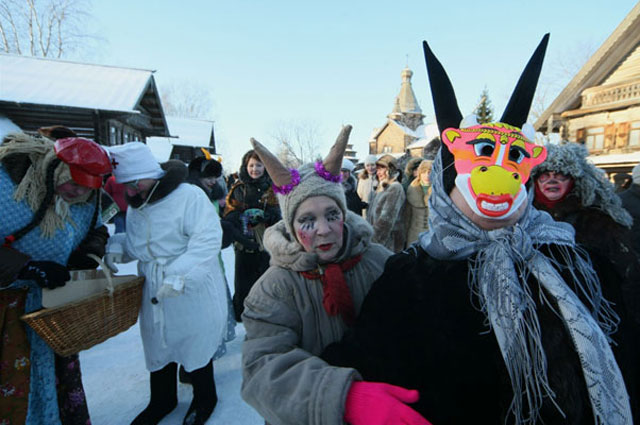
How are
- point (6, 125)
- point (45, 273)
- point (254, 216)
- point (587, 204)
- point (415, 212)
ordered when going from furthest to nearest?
point (6, 125)
point (415, 212)
point (254, 216)
point (587, 204)
point (45, 273)

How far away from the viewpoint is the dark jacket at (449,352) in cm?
82

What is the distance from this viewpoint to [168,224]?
2125mm

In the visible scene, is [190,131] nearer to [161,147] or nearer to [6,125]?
[161,147]

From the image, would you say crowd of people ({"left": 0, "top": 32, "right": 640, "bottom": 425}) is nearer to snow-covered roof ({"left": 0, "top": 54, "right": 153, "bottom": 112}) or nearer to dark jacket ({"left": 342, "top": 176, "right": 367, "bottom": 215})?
dark jacket ({"left": 342, "top": 176, "right": 367, "bottom": 215})

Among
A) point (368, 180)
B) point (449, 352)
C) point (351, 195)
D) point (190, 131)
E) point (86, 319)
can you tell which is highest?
point (190, 131)

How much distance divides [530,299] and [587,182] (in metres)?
1.76

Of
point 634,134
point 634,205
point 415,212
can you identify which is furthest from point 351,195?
point 634,134

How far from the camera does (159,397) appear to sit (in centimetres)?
231

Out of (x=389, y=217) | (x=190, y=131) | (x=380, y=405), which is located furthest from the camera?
(x=190, y=131)

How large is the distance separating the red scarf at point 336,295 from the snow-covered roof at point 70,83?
370 inches

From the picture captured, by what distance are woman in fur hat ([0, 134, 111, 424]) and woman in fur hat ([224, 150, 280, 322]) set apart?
5.68ft

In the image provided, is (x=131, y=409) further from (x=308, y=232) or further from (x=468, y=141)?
(x=468, y=141)

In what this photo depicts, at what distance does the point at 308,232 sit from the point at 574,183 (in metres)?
1.95

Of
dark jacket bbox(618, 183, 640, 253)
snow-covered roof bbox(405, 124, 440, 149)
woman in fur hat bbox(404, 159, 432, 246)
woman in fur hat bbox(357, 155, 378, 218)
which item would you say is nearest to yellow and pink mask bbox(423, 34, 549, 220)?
dark jacket bbox(618, 183, 640, 253)
